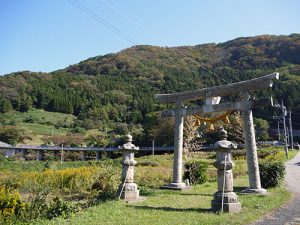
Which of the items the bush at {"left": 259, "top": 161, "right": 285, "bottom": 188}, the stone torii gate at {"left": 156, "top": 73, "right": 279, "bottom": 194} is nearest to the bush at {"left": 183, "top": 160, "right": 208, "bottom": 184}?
the stone torii gate at {"left": 156, "top": 73, "right": 279, "bottom": 194}

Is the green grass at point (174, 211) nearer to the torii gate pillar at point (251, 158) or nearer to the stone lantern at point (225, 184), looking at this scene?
the stone lantern at point (225, 184)

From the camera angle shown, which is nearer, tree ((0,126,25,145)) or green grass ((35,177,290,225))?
green grass ((35,177,290,225))

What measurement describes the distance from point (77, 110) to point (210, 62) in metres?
58.5

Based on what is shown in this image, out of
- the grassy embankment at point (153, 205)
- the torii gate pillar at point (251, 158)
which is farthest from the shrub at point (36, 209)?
the torii gate pillar at point (251, 158)

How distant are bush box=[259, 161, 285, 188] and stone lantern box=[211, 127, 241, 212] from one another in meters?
4.66

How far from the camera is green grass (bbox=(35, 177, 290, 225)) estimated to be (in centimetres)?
766

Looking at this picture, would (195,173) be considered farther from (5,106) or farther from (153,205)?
(5,106)

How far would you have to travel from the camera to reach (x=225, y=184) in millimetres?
9000

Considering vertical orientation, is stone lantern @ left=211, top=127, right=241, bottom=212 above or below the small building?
below

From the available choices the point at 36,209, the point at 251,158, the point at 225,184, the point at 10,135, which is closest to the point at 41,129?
the point at 10,135

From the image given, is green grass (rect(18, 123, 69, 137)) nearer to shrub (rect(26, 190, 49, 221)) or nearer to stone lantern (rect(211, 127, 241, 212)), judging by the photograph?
shrub (rect(26, 190, 49, 221))

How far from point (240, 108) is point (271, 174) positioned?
123 inches

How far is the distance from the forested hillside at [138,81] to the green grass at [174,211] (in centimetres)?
6794

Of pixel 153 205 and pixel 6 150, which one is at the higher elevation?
pixel 6 150
